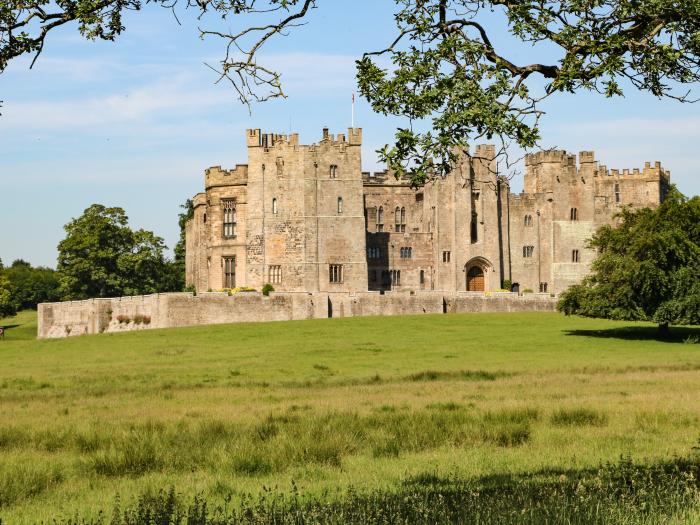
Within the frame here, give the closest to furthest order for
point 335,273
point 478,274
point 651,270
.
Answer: point 651,270 → point 335,273 → point 478,274

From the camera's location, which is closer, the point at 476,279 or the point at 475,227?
the point at 476,279

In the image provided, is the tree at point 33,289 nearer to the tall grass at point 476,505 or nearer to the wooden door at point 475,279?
the wooden door at point 475,279

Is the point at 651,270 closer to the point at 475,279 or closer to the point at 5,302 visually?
the point at 475,279

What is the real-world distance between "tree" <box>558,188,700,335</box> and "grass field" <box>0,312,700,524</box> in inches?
276

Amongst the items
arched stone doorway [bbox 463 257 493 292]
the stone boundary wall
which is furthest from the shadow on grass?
arched stone doorway [bbox 463 257 493 292]

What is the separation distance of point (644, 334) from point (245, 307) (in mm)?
25301

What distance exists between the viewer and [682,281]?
51.4 m

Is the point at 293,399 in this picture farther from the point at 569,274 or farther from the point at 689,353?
the point at 569,274

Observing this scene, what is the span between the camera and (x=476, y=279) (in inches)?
3243

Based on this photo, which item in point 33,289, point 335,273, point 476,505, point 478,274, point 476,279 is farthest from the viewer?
point 33,289

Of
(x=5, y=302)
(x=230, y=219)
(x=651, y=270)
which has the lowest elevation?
(x=5, y=302)

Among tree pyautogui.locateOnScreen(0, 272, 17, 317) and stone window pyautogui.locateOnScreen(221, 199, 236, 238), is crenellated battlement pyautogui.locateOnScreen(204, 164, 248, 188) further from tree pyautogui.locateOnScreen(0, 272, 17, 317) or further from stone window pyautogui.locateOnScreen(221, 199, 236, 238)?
tree pyautogui.locateOnScreen(0, 272, 17, 317)

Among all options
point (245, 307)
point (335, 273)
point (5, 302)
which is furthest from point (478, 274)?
point (5, 302)

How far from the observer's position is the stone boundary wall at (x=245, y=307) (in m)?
65.0
